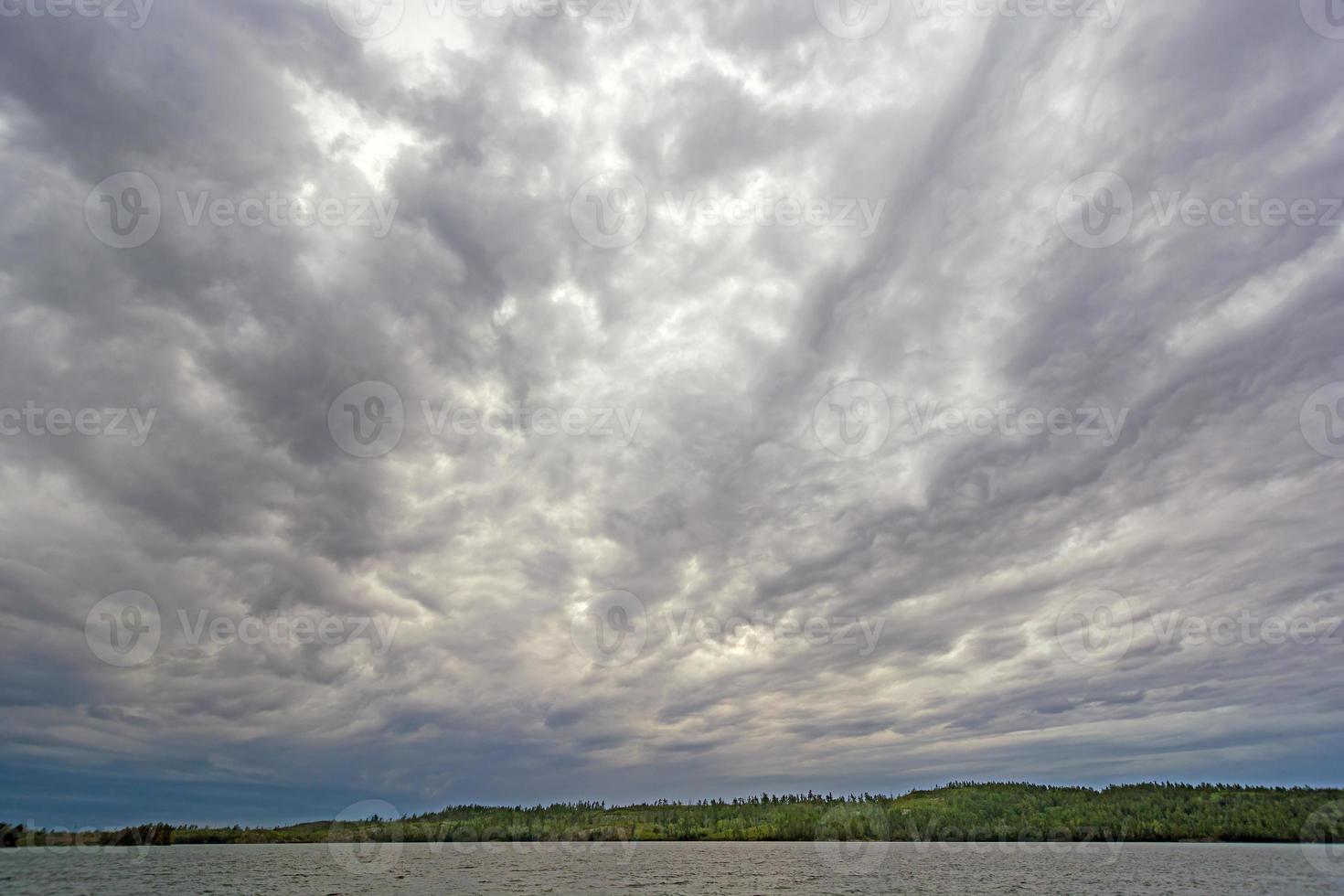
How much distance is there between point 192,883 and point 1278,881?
233 m

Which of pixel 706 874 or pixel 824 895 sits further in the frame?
pixel 706 874

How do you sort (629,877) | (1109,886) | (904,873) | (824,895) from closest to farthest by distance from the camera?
(824,895), (1109,886), (629,877), (904,873)

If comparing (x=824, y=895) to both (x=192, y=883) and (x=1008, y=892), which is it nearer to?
(x=1008, y=892)

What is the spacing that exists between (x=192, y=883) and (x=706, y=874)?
11444 cm

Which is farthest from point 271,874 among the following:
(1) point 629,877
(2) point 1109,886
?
(2) point 1109,886

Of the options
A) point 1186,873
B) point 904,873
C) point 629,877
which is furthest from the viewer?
point 904,873

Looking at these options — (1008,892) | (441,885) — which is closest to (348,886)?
(441,885)

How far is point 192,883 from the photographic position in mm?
148375

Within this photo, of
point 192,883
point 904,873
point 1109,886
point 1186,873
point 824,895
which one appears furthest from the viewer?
point 904,873

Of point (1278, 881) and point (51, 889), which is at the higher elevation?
point (51, 889)

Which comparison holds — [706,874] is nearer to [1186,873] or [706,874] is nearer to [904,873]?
[904,873]

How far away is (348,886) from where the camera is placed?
463 ft

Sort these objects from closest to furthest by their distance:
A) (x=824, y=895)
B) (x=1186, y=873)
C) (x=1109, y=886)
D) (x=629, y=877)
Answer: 1. (x=824, y=895)
2. (x=1109, y=886)
3. (x=629, y=877)
4. (x=1186, y=873)

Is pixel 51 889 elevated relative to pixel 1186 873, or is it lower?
elevated
